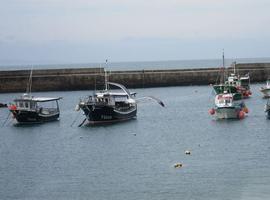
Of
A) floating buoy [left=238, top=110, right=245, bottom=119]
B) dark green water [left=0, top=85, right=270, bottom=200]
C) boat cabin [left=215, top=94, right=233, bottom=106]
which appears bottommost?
dark green water [left=0, top=85, right=270, bottom=200]

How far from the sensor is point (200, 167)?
39.1 metres

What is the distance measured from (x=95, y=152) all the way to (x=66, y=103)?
40963mm

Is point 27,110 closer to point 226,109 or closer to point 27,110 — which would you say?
point 27,110

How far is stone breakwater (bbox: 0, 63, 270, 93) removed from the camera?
104688 mm

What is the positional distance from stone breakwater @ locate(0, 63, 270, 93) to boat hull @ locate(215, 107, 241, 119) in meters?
42.8

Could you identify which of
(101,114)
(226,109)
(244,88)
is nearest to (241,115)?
(226,109)

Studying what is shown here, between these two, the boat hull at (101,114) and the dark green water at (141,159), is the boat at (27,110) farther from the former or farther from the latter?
the boat hull at (101,114)

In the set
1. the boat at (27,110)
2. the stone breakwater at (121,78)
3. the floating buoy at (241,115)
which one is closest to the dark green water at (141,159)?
the floating buoy at (241,115)

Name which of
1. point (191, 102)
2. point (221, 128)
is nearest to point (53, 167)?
point (221, 128)

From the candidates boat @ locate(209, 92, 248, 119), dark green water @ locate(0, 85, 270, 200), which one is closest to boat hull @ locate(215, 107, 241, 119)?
boat @ locate(209, 92, 248, 119)

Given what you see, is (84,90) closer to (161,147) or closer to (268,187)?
(161,147)

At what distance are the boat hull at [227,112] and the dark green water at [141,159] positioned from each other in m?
1.08

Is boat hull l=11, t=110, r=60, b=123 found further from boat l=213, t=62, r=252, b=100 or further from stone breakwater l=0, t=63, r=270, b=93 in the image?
stone breakwater l=0, t=63, r=270, b=93

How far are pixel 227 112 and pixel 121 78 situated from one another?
46230mm
